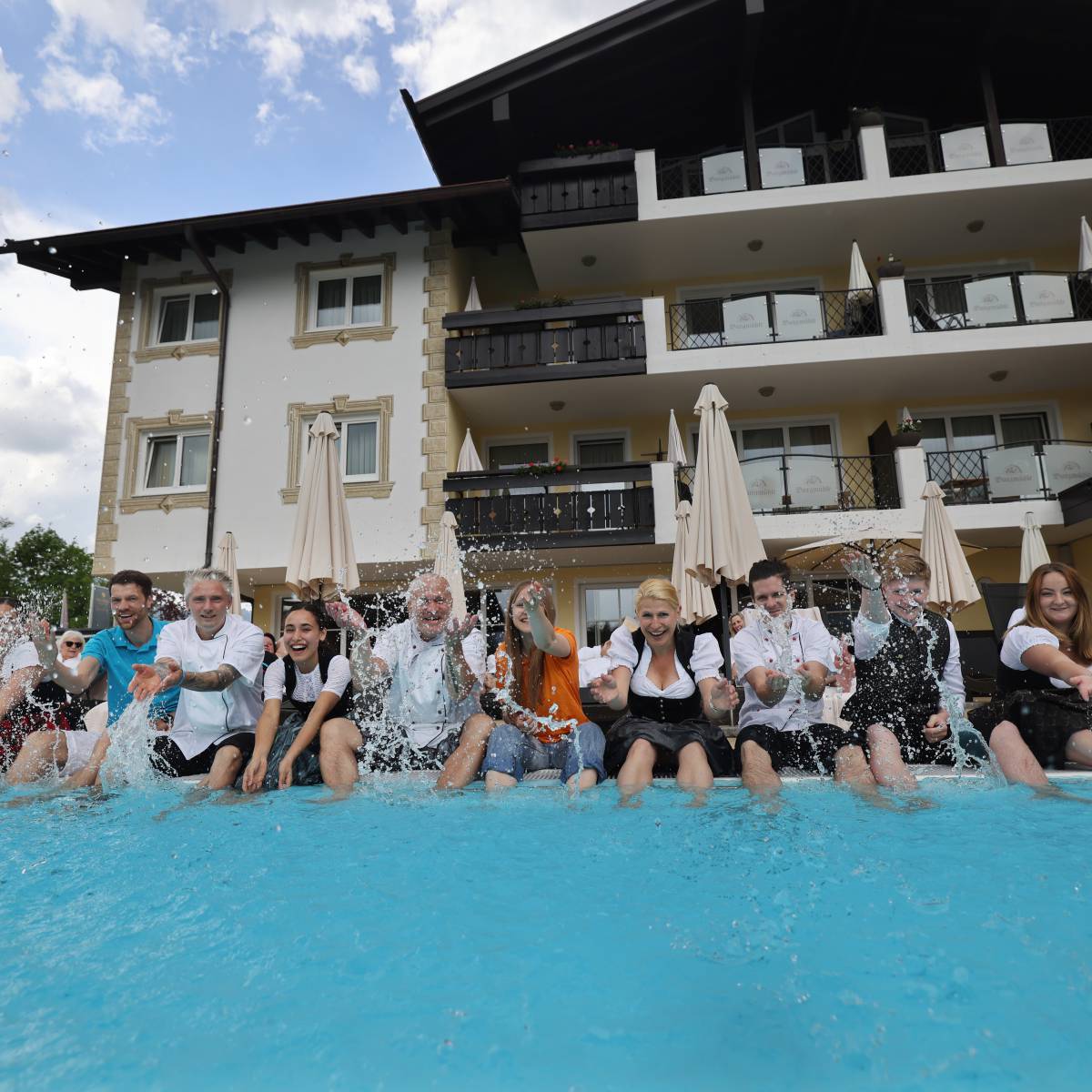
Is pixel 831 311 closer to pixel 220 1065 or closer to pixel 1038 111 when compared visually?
pixel 1038 111

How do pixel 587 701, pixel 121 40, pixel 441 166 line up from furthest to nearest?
1. pixel 441 166
2. pixel 121 40
3. pixel 587 701

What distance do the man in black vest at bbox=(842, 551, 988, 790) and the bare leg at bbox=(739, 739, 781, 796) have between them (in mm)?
664

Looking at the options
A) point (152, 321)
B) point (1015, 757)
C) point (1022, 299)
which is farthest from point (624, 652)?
point (152, 321)

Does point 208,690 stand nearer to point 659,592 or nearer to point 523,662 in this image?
point 523,662

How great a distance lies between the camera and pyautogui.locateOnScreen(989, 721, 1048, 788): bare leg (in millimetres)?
3979

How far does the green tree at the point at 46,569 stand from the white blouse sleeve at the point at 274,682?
4370 cm

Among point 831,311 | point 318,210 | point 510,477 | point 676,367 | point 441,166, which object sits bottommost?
point 510,477

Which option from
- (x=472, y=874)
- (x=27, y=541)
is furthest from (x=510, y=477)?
(x=27, y=541)

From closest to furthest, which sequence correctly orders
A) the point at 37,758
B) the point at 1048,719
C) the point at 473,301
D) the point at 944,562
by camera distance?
the point at 1048,719 < the point at 37,758 < the point at 944,562 < the point at 473,301

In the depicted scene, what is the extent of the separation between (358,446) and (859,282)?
31.7ft

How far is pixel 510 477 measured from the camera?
43.7ft

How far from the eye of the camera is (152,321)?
1576cm

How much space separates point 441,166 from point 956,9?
1040 centimetres

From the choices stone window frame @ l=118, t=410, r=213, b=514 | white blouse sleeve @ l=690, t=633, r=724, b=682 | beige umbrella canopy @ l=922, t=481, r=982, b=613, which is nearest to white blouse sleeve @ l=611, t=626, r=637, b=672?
white blouse sleeve @ l=690, t=633, r=724, b=682
